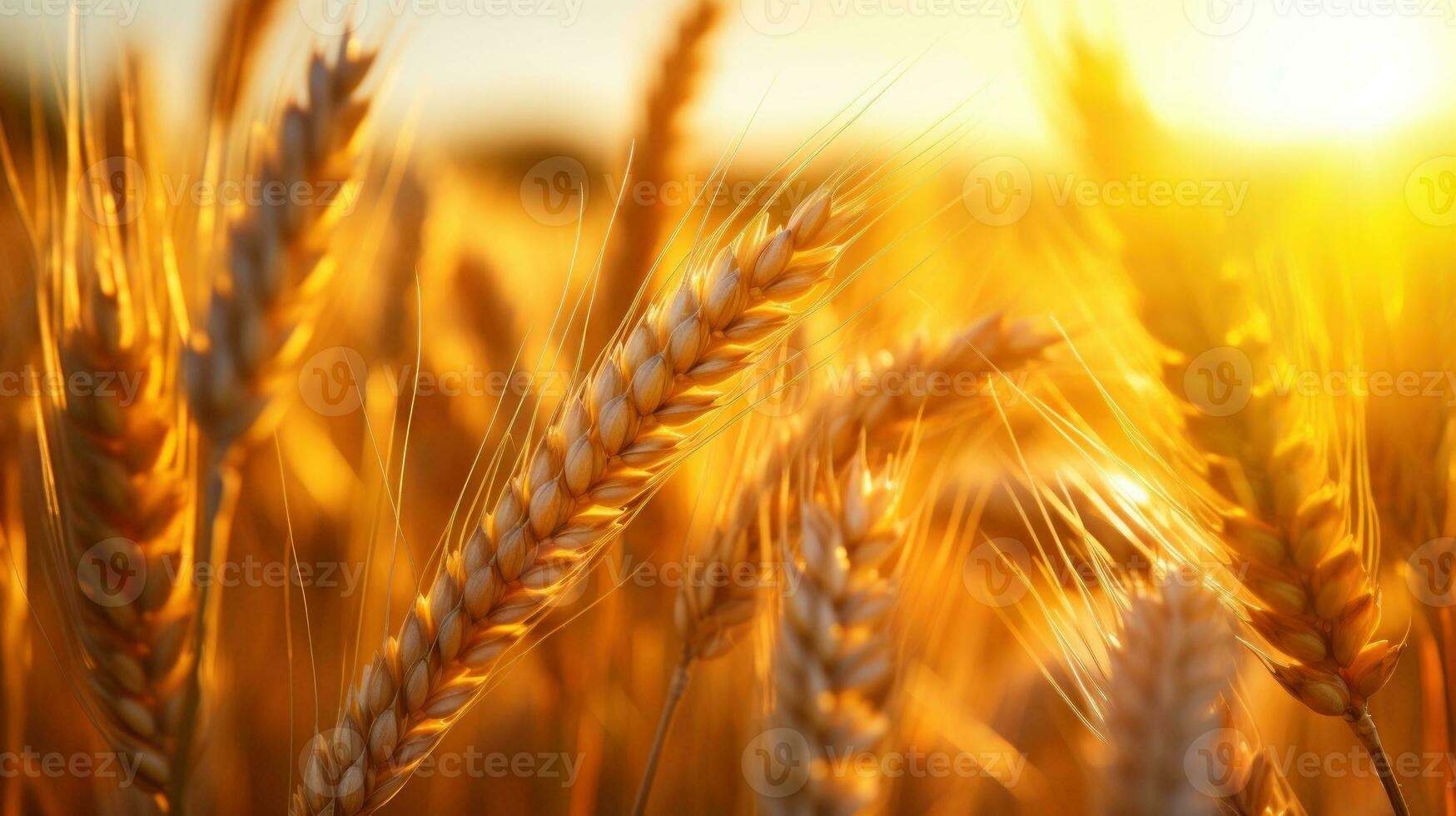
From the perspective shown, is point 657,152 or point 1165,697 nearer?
point 1165,697

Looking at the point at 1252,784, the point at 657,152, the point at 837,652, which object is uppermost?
the point at 657,152

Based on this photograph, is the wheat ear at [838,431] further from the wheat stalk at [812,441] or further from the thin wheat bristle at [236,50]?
the thin wheat bristle at [236,50]

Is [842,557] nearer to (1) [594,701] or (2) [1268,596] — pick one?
(2) [1268,596]

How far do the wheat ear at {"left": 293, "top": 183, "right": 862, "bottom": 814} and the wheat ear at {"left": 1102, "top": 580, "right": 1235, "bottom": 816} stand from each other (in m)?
0.46

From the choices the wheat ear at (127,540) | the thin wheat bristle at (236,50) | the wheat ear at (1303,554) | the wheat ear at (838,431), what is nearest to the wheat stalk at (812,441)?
the wheat ear at (838,431)

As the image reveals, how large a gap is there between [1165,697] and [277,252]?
1034 millimetres

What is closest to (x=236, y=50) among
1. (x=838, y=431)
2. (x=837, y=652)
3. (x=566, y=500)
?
(x=566, y=500)

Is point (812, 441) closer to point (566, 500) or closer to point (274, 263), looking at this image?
point (566, 500)

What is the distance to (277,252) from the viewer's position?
904 millimetres

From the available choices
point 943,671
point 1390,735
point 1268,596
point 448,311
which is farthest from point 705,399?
point 1390,735

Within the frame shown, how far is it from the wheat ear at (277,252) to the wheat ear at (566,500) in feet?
1.16

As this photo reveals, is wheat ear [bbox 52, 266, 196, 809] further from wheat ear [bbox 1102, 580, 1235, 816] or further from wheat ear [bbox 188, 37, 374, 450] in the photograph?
wheat ear [bbox 1102, 580, 1235, 816]

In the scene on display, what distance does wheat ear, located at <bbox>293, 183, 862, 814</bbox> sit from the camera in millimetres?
687

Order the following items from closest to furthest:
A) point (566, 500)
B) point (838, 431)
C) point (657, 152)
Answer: point (566, 500), point (838, 431), point (657, 152)
